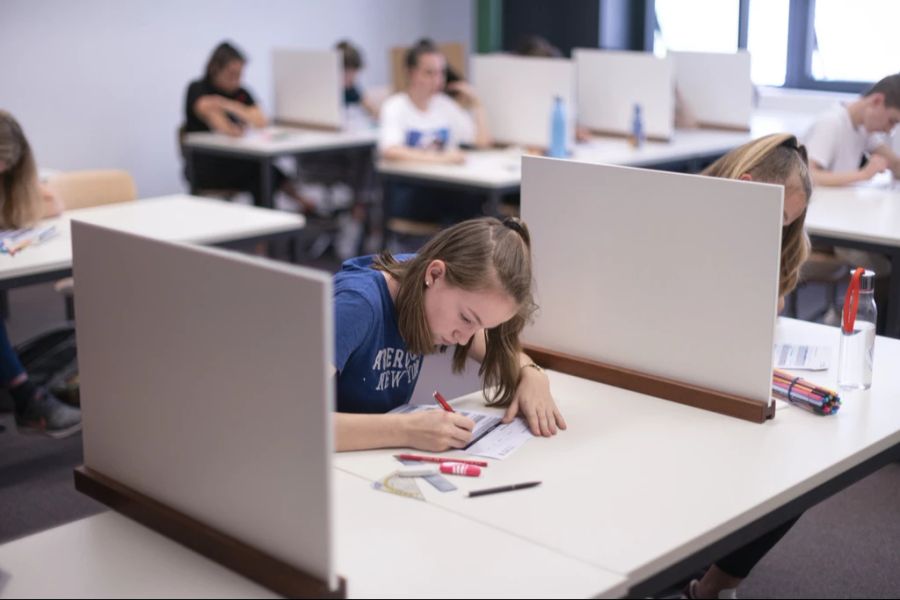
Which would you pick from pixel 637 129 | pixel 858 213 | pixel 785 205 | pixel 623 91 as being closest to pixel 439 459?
pixel 785 205

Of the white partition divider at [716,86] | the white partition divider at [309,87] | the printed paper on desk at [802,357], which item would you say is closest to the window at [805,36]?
the white partition divider at [716,86]

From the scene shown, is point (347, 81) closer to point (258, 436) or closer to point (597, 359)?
point (597, 359)

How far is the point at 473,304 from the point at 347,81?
→ 4.86 metres

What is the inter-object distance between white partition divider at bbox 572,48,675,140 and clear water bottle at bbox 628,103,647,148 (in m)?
0.03

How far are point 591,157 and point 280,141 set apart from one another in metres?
1.52

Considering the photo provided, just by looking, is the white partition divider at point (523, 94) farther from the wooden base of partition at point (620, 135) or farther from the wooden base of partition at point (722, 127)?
the wooden base of partition at point (722, 127)

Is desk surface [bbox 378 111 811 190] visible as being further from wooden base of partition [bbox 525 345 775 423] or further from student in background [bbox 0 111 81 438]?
wooden base of partition [bbox 525 345 775 423]

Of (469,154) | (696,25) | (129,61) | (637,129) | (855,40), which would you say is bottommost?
(469,154)

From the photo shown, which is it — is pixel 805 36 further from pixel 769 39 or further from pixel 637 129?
pixel 637 129

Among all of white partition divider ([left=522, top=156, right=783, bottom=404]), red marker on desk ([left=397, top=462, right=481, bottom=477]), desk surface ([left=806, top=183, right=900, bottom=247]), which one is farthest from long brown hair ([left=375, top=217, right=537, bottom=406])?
desk surface ([left=806, top=183, right=900, bottom=247])

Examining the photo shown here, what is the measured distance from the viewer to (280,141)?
5301 millimetres

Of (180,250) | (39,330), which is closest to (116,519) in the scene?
(180,250)

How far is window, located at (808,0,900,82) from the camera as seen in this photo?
6270 mm

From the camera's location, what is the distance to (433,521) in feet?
4.95
